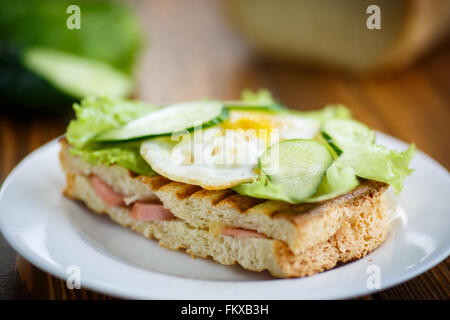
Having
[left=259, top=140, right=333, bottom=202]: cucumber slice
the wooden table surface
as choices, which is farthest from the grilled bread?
the wooden table surface

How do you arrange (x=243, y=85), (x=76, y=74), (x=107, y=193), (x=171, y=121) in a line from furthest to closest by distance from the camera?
(x=243, y=85) < (x=76, y=74) < (x=107, y=193) < (x=171, y=121)

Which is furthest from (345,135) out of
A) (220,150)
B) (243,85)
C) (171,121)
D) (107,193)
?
(243,85)

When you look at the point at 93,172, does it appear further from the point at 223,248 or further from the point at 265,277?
the point at 265,277

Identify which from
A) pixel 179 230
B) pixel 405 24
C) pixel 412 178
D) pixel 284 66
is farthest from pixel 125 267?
pixel 284 66

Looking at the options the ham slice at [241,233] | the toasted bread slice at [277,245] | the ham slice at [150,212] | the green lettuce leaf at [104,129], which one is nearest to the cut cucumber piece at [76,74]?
the green lettuce leaf at [104,129]

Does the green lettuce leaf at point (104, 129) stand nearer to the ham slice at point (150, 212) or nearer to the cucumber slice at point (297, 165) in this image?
the ham slice at point (150, 212)

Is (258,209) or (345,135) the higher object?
(345,135)

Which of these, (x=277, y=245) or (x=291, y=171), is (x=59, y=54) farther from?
(x=277, y=245)

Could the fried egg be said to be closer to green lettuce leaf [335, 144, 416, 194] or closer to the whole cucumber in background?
green lettuce leaf [335, 144, 416, 194]
